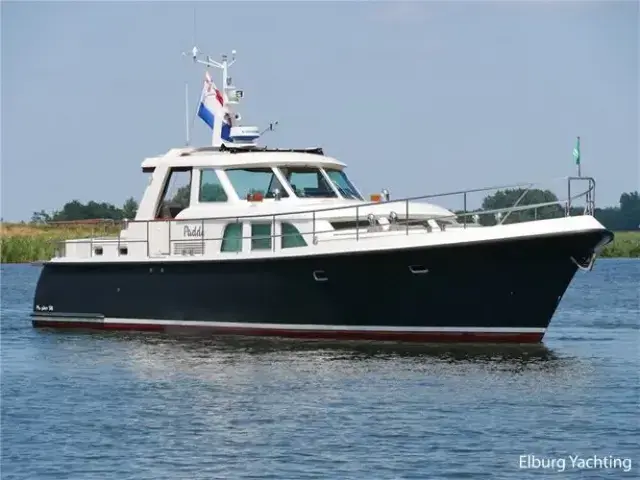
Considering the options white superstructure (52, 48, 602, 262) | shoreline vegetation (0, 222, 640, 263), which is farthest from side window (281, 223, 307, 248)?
shoreline vegetation (0, 222, 640, 263)

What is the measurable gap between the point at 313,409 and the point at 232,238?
872 centimetres

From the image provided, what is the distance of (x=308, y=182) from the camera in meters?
29.8

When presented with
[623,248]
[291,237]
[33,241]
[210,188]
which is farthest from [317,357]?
[623,248]

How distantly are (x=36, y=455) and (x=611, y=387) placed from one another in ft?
27.9

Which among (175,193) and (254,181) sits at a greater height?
(254,181)

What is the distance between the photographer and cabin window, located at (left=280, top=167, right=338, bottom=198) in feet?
97.2

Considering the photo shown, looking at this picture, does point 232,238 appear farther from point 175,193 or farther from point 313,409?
point 313,409

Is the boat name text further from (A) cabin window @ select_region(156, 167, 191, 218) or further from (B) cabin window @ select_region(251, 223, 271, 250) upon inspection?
(B) cabin window @ select_region(251, 223, 271, 250)

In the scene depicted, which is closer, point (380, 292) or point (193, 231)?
point (380, 292)

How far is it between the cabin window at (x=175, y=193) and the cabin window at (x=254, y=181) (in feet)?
3.95

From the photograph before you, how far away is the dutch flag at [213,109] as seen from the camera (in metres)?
32.7

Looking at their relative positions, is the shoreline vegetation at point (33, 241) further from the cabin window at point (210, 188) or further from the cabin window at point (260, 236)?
the cabin window at point (260, 236)

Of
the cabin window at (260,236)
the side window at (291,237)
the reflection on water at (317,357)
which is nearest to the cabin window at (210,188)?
the cabin window at (260,236)

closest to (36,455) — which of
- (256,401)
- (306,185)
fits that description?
(256,401)
